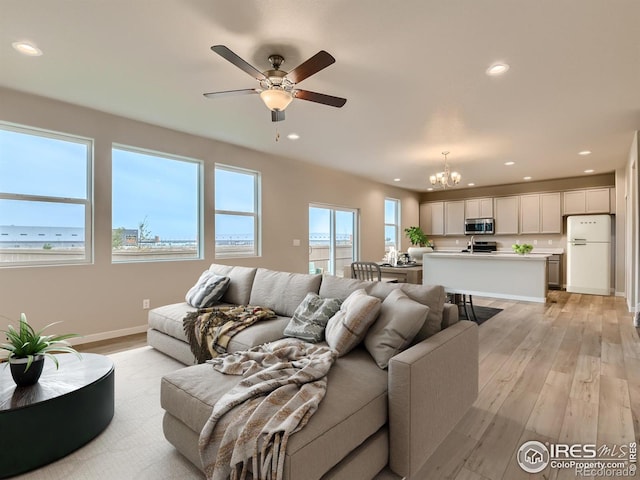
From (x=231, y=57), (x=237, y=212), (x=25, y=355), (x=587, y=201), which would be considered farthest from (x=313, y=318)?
(x=587, y=201)

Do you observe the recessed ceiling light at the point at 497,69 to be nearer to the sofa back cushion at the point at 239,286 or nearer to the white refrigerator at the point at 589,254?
the sofa back cushion at the point at 239,286

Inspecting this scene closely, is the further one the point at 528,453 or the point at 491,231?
the point at 491,231

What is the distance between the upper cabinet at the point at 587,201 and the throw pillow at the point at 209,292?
785cm

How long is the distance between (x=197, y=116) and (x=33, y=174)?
179 cm

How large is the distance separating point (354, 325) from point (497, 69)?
8.02ft

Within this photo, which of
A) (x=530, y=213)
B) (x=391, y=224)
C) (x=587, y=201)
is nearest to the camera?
(x=587, y=201)

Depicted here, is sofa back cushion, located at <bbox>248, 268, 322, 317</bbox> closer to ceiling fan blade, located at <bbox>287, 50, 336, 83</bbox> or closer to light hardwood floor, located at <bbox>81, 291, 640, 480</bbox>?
light hardwood floor, located at <bbox>81, 291, 640, 480</bbox>

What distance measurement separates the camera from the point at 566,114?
3613 millimetres

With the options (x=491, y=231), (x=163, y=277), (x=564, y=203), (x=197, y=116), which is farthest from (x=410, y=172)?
(x=163, y=277)

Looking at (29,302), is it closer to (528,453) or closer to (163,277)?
(163,277)

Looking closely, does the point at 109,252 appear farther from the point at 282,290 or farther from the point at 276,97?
the point at 276,97

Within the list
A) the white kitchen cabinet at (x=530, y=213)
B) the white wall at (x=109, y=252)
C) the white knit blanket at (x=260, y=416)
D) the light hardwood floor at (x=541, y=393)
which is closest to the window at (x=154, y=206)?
the white wall at (x=109, y=252)

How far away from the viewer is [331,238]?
272 inches

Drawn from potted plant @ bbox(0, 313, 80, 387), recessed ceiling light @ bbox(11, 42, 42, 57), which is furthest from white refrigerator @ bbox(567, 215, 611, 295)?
recessed ceiling light @ bbox(11, 42, 42, 57)
